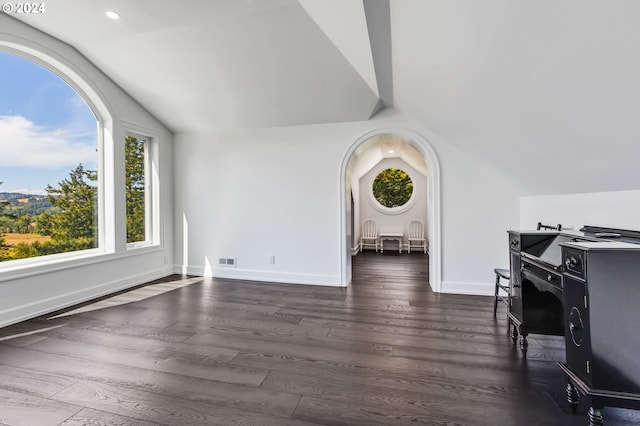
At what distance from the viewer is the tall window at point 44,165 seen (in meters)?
2.97

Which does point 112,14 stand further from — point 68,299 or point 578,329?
point 578,329

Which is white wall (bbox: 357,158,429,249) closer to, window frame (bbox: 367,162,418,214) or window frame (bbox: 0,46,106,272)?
window frame (bbox: 367,162,418,214)

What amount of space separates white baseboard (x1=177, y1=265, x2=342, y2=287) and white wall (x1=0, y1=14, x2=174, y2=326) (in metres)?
0.52

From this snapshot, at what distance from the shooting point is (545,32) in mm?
1275

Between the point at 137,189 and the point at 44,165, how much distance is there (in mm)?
1128

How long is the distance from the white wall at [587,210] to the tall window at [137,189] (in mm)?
5224

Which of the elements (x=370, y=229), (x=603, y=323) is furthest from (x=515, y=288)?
(x=370, y=229)

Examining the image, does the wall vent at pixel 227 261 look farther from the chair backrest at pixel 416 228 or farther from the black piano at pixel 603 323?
the chair backrest at pixel 416 228

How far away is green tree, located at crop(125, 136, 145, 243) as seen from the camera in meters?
4.18

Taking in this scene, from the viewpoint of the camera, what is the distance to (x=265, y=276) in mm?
4379

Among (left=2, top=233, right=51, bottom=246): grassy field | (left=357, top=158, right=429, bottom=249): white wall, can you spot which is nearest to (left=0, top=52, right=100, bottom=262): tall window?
(left=2, top=233, right=51, bottom=246): grassy field

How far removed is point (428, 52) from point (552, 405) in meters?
2.40

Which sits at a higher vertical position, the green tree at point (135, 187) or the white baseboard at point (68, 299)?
the green tree at point (135, 187)

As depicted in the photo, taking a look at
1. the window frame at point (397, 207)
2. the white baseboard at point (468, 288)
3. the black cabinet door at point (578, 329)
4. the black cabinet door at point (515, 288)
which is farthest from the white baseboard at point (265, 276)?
the window frame at point (397, 207)
